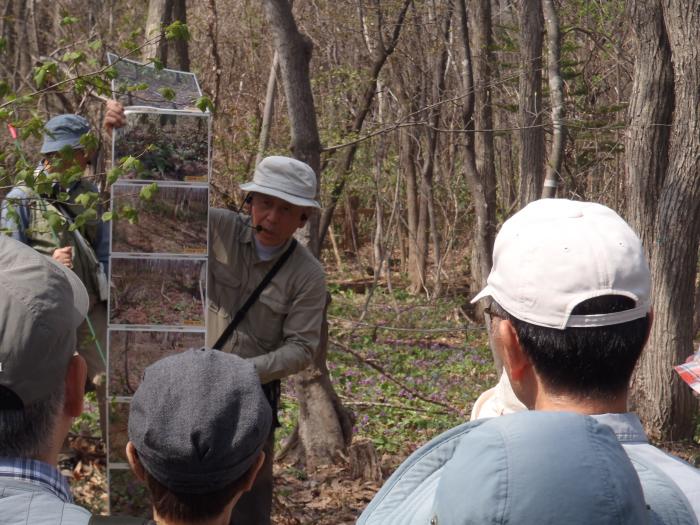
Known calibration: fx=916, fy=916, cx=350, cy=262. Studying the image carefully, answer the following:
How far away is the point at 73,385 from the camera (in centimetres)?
163

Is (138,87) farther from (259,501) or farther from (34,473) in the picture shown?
(34,473)

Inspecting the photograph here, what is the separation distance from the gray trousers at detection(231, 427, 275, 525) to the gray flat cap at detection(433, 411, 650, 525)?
270 cm

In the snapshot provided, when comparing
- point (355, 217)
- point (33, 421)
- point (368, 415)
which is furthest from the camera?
point (355, 217)

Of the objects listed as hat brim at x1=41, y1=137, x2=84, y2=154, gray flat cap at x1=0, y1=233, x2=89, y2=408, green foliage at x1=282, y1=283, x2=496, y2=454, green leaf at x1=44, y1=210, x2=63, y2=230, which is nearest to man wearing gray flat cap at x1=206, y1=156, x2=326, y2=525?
hat brim at x1=41, y1=137, x2=84, y2=154

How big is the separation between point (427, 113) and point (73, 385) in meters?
10.8

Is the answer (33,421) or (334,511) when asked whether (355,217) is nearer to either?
(334,511)

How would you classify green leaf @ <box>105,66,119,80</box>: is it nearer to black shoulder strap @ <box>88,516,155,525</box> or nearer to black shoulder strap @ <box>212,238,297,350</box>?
black shoulder strap @ <box>212,238,297,350</box>

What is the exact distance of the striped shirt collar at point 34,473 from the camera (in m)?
1.50

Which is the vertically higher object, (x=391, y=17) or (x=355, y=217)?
(x=391, y=17)

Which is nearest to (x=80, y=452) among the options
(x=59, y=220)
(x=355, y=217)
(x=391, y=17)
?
(x=59, y=220)

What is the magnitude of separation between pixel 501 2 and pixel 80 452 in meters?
11.4

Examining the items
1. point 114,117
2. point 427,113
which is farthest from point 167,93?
point 427,113

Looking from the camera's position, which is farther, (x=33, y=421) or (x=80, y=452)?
(x=80, y=452)

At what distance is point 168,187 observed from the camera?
3.74m
